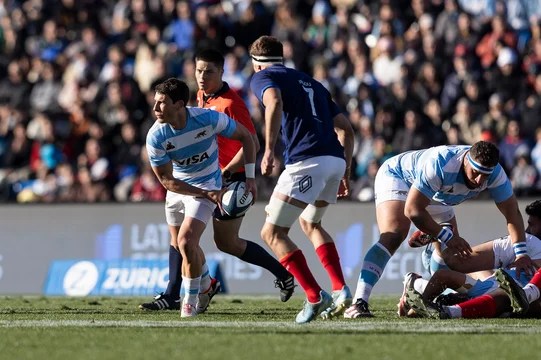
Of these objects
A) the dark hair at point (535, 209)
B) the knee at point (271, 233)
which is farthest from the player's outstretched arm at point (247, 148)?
the dark hair at point (535, 209)

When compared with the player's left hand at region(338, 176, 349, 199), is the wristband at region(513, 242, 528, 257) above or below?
below

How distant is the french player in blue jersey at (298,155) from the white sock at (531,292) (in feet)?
5.04

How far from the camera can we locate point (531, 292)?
10828mm

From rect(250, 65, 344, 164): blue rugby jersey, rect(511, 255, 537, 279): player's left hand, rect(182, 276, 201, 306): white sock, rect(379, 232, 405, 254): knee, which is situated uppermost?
rect(250, 65, 344, 164): blue rugby jersey

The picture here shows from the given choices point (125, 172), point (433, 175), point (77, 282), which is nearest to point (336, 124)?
point (433, 175)

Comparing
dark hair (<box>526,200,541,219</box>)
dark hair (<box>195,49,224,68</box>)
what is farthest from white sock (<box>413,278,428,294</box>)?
dark hair (<box>195,49,224,68</box>)

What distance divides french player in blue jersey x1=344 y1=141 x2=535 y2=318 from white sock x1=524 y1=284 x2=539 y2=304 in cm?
14

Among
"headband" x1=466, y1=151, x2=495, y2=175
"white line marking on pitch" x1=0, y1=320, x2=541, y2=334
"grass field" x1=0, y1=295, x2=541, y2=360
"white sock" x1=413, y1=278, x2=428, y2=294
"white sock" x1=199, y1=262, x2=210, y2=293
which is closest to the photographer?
"grass field" x1=0, y1=295, x2=541, y2=360

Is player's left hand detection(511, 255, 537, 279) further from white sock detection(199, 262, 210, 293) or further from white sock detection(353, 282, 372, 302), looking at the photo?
white sock detection(199, 262, 210, 293)

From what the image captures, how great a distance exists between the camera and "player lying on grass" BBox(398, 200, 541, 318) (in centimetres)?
1062

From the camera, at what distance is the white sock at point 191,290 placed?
11.1 m

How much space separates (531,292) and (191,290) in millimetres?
2902

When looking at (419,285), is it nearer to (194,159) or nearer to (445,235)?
(445,235)

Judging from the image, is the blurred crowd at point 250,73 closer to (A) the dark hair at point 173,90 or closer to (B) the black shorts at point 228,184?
(B) the black shorts at point 228,184
